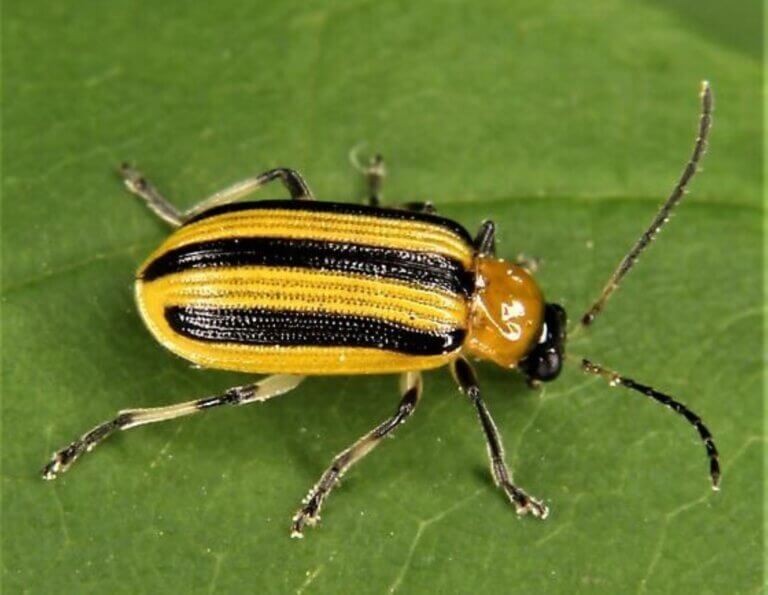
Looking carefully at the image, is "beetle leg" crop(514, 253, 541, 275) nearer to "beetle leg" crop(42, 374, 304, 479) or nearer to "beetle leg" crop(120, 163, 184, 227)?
"beetle leg" crop(42, 374, 304, 479)

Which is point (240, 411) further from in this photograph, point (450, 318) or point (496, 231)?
point (496, 231)

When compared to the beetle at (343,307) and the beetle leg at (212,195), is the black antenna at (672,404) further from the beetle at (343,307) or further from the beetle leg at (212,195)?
the beetle leg at (212,195)

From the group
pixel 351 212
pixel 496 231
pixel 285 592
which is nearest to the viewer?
pixel 285 592

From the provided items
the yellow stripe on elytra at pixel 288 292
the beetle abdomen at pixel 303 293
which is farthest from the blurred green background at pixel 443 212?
the yellow stripe on elytra at pixel 288 292

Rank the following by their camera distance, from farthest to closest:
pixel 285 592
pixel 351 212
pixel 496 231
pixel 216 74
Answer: pixel 216 74 < pixel 496 231 < pixel 351 212 < pixel 285 592

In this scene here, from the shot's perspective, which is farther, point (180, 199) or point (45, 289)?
point (180, 199)

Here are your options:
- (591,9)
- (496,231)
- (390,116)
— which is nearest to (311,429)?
(496,231)
